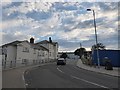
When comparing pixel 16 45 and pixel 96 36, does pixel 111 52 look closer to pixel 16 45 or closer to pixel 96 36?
pixel 96 36

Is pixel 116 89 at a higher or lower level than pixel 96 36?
lower

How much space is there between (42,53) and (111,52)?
56.2 m

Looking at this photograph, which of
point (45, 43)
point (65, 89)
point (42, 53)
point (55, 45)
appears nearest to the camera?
point (65, 89)

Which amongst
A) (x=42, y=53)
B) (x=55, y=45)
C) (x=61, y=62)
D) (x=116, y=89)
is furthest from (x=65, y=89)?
(x=55, y=45)

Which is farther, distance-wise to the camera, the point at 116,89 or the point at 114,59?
the point at 114,59

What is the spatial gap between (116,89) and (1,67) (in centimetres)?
2730

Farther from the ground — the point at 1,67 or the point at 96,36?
the point at 96,36

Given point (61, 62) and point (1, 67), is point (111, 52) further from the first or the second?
point (1, 67)

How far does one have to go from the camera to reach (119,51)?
2013 inches

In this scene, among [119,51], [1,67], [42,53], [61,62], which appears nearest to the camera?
[1,67]

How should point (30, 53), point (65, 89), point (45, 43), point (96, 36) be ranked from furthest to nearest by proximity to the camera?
point (45, 43) < point (30, 53) < point (96, 36) < point (65, 89)

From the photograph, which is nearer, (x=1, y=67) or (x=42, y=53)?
(x=1, y=67)

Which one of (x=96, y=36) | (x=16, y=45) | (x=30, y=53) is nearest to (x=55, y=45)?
(x=30, y=53)

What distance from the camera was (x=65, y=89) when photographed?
48.5ft
